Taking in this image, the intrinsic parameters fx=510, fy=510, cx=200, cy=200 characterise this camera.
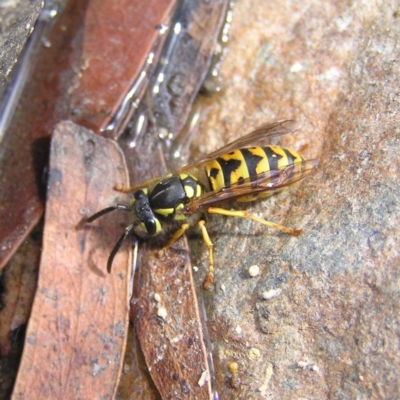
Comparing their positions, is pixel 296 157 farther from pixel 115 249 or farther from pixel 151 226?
pixel 115 249

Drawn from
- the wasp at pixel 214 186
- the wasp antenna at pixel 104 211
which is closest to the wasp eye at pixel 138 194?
the wasp at pixel 214 186

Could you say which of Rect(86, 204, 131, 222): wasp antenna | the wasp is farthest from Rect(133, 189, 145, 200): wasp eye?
Rect(86, 204, 131, 222): wasp antenna

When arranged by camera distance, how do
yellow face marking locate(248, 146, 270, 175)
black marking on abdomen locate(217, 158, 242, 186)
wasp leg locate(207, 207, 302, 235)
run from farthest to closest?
black marking on abdomen locate(217, 158, 242, 186) < yellow face marking locate(248, 146, 270, 175) < wasp leg locate(207, 207, 302, 235)

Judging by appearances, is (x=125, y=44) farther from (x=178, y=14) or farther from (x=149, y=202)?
(x=149, y=202)

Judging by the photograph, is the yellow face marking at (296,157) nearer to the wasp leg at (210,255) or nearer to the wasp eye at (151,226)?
the wasp leg at (210,255)

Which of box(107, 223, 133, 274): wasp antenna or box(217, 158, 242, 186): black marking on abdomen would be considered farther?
box(217, 158, 242, 186): black marking on abdomen

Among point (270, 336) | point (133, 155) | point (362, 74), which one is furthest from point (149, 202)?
point (362, 74)

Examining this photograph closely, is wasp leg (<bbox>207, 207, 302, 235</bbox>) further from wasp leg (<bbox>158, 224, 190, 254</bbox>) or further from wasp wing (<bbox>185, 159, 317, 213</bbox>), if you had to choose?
wasp leg (<bbox>158, 224, 190, 254</bbox>)
